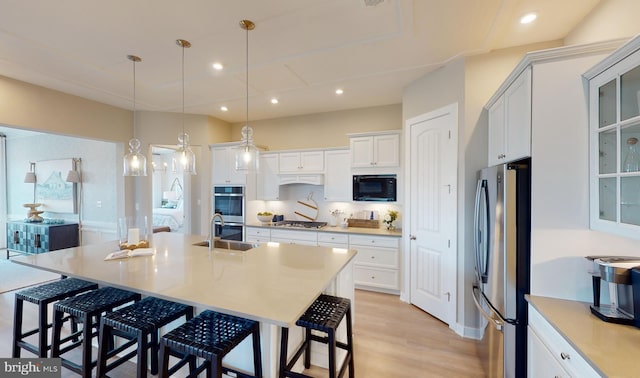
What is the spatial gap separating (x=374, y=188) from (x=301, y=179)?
1.28m

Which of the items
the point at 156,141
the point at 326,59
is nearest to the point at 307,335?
the point at 326,59

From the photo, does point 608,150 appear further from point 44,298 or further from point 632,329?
point 44,298

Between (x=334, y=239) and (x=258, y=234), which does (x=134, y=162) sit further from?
(x=334, y=239)

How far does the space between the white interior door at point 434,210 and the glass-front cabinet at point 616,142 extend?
4.09 ft

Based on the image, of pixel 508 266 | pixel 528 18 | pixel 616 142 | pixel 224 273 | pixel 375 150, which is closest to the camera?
pixel 616 142

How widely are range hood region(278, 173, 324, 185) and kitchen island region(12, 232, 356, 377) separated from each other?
1.87 m

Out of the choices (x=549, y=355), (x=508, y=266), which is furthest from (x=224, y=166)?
(x=549, y=355)

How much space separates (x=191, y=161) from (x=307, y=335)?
6.36 feet

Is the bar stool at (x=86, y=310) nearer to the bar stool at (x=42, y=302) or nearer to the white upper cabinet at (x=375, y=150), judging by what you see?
the bar stool at (x=42, y=302)

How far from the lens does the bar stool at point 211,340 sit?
1300 millimetres

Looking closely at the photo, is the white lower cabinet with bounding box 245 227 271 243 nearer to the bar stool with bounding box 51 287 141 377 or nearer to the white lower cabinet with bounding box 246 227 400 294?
the white lower cabinet with bounding box 246 227 400 294

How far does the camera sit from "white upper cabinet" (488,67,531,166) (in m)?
1.62

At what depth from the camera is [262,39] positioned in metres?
2.35

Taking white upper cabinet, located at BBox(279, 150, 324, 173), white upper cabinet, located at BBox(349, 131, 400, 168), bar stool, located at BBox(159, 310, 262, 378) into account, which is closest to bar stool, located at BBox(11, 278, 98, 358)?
bar stool, located at BBox(159, 310, 262, 378)
